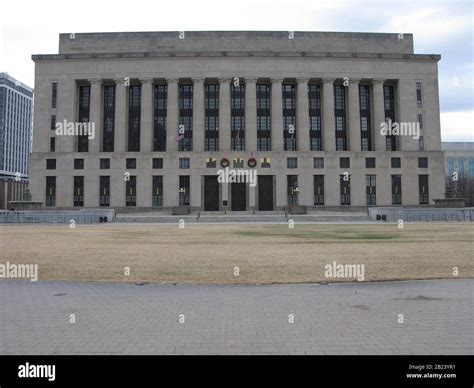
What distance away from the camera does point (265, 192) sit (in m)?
76.9

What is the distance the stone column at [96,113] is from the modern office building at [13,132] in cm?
1534

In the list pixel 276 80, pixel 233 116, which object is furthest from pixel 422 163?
pixel 233 116

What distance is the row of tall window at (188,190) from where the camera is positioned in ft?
249

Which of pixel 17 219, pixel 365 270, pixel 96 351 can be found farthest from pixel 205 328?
pixel 17 219

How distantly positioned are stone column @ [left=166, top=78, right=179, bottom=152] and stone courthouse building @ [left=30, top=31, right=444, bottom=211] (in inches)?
7.6

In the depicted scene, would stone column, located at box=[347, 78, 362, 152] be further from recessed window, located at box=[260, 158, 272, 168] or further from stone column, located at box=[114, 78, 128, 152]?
stone column, located at box=[114, 78, 128, 152]

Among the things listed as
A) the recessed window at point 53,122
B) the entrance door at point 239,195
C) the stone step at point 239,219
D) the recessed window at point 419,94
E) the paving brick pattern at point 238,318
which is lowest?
the paving brick pattern at point 238,318

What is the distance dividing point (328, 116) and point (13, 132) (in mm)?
75057

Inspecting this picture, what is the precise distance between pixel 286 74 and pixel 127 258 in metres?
67.1

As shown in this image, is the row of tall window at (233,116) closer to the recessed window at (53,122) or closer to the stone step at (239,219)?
the recessed window at (53,122)

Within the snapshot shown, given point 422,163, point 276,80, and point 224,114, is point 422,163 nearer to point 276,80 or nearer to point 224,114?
point 276,80

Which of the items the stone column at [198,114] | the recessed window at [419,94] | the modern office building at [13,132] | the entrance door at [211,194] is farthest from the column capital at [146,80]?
the recessed window at [419,94]

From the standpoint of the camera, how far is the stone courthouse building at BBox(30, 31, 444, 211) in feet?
249

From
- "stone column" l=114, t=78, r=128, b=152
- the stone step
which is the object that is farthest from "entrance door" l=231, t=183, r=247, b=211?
"stone column" l=114, t=78, r=128, b=152
